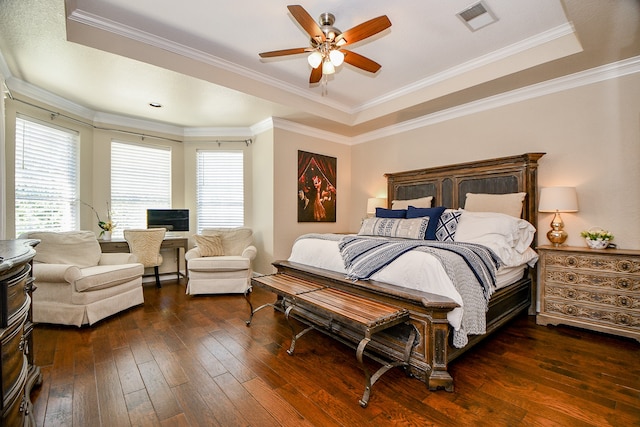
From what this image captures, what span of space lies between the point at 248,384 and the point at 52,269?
7.82 ft

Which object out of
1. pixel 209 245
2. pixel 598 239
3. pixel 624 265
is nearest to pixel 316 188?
pixel 209 245

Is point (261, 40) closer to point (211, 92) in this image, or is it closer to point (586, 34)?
point (211, 92)

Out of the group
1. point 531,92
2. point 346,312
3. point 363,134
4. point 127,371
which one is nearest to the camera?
point 346,312

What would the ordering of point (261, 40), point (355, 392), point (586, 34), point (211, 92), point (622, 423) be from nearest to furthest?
1. point (622, 423)
2. point (355, 392)
3. point (586, 34)
4. point (261, 40)
5. point (211, 92)

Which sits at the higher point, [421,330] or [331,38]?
[331,38]

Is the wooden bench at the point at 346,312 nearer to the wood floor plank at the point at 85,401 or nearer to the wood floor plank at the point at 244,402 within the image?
the wood floor plank at the point at 244,402

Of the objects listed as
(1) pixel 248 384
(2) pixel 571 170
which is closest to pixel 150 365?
(1) pixel 248 384

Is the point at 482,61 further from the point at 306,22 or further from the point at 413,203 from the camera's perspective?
the point at 306,22

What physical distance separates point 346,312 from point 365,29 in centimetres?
216

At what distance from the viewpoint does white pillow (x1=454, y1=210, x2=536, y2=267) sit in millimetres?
2768

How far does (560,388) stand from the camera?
6.29 ft

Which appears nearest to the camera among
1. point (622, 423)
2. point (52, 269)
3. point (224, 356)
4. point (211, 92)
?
point (622, 423)

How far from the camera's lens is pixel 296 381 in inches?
78.5

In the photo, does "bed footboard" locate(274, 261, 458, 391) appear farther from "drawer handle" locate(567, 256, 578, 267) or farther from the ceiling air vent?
the ceiling air vent
